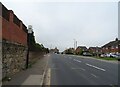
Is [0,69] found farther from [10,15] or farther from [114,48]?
[114,48]

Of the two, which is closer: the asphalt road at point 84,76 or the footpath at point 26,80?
the footpath at point 26,80

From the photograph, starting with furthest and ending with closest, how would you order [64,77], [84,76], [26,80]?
[84,76] → [64,77] → [26,80]

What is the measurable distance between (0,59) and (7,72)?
7.28 feet

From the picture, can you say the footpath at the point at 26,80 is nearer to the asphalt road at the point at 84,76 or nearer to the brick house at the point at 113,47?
the asphalt road at the point at 84,76

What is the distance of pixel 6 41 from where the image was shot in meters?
15.2

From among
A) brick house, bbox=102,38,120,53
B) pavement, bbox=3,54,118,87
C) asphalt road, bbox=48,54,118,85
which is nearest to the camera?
pavement, bbox=3,54,118,87

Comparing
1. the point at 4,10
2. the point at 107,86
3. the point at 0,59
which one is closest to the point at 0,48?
the point at 0,59

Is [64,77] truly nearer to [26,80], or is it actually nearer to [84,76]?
[84,76]

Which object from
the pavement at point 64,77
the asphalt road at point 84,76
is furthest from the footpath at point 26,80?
the asphalt road at point 84,76

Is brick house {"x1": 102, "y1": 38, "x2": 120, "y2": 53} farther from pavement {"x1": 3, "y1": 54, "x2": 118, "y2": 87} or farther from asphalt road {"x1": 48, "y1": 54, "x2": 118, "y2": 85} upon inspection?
pavement {"x1": 3, "y1": 54, "x2": 118, "y2": 87}

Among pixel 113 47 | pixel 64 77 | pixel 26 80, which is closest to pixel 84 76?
pixel 64 77

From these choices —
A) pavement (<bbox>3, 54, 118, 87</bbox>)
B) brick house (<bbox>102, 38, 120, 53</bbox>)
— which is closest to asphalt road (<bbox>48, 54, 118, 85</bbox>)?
pavement (<bbox>3, 54, 118, 87</bbox>)

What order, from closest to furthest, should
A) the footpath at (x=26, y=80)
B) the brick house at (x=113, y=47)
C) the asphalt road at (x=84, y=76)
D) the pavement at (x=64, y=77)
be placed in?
the footpath at (x=26, y=80), the pavement at (x=64, y=77), the asphalt road at (x=84, y=76), the brick house at (x=113, y=47)

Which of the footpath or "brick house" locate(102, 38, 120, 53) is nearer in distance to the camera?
the footpath
